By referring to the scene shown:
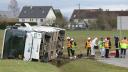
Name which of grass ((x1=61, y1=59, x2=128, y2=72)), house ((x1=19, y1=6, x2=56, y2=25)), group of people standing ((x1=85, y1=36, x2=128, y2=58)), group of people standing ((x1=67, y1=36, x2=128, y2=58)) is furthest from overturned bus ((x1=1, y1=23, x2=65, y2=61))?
house ((x1=19, y1=6, x2=56, y2=25))

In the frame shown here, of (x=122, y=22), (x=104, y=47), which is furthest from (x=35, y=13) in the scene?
(x=104, y=47)

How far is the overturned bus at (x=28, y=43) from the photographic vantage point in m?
29.6

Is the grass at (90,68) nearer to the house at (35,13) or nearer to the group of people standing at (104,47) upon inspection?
the group of people standing at (104,47)

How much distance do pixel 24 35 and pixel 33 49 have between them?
3.87 feet

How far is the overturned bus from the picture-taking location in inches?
1166

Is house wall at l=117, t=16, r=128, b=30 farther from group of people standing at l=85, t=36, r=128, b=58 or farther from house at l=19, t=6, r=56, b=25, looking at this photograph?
house at l=19, t=6, r=56, b=25

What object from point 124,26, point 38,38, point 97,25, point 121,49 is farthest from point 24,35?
point 97,25

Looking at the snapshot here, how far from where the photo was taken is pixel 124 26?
4003 centimetres

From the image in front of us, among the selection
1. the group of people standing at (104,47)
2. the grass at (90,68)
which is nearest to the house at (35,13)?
the group of people standing at (104,47)

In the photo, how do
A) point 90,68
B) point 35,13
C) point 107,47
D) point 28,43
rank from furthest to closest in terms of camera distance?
1. point 35,13
2. point 107,47
3. point 28,43
4. point 90,68

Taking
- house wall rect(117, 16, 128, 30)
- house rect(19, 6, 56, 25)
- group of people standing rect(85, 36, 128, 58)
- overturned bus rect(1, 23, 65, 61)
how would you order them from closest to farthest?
overturned bus rect(1, 23, 65, 61), group of people standing rect(85, 36, 128, 58), house wall rect(117, 16, 128, 30), house rect(19, 6, 56, 25)

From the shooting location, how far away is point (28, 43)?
98.3 feet

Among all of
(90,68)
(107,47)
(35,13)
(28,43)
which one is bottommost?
(90,68)

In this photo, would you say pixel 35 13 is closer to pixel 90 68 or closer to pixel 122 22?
pixel 122 22
